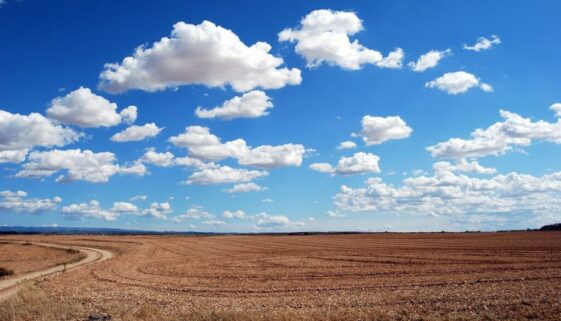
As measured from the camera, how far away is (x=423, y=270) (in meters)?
35.6

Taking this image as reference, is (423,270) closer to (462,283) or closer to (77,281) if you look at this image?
(462,283)

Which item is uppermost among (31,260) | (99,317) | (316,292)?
(316,292)

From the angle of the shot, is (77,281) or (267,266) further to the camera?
(267,266)

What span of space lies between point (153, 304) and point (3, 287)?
50.0ft

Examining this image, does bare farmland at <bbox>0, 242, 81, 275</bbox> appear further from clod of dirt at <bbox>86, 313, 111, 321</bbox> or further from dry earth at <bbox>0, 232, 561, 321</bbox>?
clod of dirt at <bbox>86, 313, 111, 321</bbox>

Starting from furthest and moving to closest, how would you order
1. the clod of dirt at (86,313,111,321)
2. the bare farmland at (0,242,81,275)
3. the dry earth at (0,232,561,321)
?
1. the bare farmland at (0,242,81,275)
2. the clod of dirt at (86,313,111,321)
3. the dry earth at (0,232,561,321)

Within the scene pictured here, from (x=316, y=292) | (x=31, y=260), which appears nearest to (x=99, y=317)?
(x=316, y=292)

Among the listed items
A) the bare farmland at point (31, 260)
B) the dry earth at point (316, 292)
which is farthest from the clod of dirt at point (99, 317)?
the bare farmland at point (31, 260)

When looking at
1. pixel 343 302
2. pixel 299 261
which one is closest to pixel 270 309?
pixel 343 302

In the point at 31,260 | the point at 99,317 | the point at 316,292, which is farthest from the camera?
the point at 31,260

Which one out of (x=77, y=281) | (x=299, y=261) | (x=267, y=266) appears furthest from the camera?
(x=299, y=261)

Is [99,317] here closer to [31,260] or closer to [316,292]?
[316,292]

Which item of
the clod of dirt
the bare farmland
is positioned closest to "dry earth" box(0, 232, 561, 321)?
the clod of dirt

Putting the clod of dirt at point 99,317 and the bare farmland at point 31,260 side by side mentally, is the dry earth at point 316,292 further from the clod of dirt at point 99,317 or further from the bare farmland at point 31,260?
the bare farmland at point 31,260
